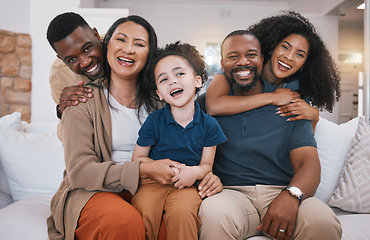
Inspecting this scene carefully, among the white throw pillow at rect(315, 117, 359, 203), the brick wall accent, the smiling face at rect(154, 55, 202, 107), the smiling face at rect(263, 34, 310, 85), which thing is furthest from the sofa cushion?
the brick wall accent

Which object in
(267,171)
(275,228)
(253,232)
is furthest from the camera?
(267,171)

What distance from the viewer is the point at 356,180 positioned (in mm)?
1585

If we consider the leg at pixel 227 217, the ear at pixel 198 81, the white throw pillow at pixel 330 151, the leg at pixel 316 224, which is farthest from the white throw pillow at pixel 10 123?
the white throw pillow at pixel 330 151

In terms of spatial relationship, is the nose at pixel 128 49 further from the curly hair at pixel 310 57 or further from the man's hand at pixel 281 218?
the man's hand at pixel 281 218

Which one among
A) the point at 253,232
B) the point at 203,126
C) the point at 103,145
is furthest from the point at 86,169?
the point at 253,232

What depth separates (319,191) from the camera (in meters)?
1.67

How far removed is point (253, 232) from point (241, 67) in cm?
73

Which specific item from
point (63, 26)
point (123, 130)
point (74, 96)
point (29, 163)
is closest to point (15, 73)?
point (29, 163)

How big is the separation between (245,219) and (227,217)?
0.12 m

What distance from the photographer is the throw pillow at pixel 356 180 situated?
1.55 meters

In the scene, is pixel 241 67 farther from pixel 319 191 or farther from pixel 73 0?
pixel 73 0

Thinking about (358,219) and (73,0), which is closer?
(358,219)

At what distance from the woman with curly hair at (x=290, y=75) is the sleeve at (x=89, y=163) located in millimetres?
525

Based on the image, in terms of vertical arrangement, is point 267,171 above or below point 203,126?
below
